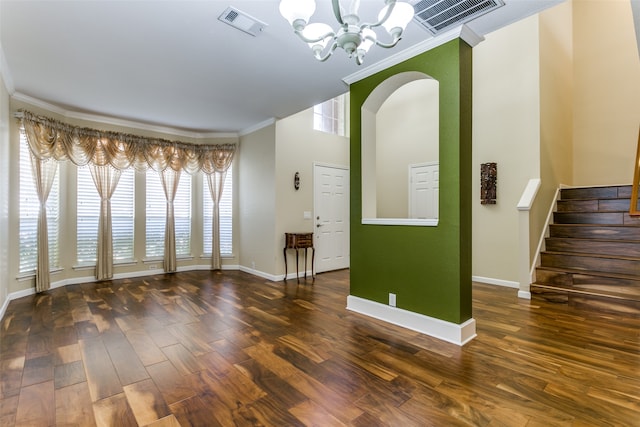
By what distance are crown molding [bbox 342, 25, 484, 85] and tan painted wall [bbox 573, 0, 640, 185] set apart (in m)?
4.31

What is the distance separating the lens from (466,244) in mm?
2779

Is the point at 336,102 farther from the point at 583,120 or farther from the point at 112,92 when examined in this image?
the point at 583,120

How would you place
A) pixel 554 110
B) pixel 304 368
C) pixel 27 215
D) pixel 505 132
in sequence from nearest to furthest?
1. pixel 304 368
2. pixel 27 215
3. pixel 505 132
4. pixel 554 110

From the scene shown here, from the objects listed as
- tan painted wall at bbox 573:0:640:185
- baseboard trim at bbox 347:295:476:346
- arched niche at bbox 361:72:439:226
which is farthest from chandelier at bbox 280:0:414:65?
tan painted wall at bbox 573:0:640:185

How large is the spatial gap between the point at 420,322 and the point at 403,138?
419cm

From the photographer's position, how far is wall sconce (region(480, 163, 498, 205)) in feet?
15.8

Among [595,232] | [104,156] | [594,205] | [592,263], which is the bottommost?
[592,263]

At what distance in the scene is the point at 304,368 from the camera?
2266 millimetres

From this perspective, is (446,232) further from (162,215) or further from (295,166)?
(162,215)

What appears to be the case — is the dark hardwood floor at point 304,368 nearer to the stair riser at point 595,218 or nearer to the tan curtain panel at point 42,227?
the tan curtain panel at point 42,227

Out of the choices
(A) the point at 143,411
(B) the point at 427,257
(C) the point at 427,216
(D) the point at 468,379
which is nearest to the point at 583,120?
(C) the point at 427,216

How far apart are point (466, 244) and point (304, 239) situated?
2888 mm

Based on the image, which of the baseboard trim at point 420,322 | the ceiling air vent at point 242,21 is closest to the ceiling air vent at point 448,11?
the ceiling air vent at point 242,21

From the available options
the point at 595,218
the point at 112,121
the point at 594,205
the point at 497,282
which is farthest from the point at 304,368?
the point at 112,121
